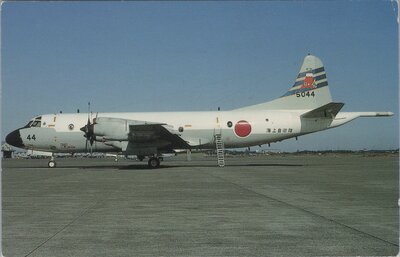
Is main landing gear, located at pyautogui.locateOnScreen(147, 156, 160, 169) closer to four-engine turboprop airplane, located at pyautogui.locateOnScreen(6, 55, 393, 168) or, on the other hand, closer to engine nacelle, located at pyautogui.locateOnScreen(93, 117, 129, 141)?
four-engine turboprop airplane, located at pyautogui.locateOnScreen(6, 55, 393, 168)

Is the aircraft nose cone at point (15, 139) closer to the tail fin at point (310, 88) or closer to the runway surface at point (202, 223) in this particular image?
the runway surface at point (202, 223)

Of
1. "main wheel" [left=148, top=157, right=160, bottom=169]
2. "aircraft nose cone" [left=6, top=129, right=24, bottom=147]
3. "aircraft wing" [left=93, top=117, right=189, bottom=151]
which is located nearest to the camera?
"aircraft wing" [left=93, top=117, right=189, bottom=151]

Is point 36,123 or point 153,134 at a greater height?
point 36,123

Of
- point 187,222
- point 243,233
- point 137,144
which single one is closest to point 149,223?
point 187,222

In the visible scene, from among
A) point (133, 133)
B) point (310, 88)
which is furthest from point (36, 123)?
point (310, 88)

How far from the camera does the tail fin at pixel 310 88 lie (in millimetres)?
27312

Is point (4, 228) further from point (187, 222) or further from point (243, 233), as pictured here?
point (243, 233)

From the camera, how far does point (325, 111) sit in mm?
25516

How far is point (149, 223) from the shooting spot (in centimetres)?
725

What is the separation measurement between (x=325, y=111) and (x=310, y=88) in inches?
97.2

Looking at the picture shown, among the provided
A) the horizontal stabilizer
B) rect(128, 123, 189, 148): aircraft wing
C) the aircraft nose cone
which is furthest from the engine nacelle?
the horizontal stabilizer

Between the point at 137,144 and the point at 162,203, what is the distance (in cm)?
1661

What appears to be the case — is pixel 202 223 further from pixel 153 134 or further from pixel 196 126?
pixel 196 126

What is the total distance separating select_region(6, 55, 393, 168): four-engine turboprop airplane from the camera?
2584cm
